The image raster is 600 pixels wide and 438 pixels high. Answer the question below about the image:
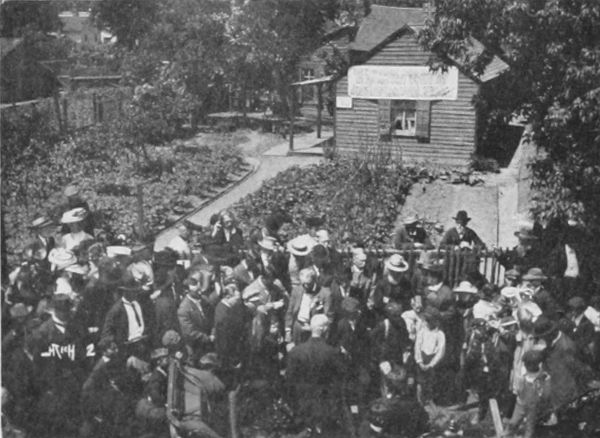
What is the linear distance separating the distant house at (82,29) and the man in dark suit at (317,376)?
13.7 feet

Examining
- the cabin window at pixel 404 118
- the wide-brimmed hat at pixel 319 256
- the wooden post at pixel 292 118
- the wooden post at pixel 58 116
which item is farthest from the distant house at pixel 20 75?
the cabin window at pixel 404 118

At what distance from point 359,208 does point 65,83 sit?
Result: 11.8 ft

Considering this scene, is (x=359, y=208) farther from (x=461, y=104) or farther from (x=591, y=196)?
(x=591, y=196)

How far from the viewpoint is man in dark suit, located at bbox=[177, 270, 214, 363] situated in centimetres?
566

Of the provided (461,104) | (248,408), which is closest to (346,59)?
(461,104)

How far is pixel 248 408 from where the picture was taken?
5.76m

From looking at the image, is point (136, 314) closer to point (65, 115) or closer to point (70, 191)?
point (70, 191)

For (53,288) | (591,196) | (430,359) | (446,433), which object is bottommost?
(446,433)

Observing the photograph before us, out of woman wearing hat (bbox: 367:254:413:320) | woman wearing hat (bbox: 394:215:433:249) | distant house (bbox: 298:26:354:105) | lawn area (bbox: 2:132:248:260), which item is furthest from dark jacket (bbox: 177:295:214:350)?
distant house (bbox: 298:26:354:105)

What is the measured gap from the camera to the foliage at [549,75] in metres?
6.36

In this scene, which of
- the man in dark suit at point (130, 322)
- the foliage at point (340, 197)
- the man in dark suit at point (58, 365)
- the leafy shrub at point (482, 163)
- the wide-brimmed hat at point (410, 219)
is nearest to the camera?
the man in dark suit at point (58, 365)

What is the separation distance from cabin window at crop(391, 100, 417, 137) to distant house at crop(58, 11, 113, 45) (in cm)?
326

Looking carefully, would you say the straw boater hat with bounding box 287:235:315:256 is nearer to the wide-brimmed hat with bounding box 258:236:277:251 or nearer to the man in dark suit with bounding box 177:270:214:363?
the wide-brimmed hat with bounding box 258:236:277:251

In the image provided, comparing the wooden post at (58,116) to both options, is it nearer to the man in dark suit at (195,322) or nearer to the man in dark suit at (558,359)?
A: the man in dark suit at (195,322)
